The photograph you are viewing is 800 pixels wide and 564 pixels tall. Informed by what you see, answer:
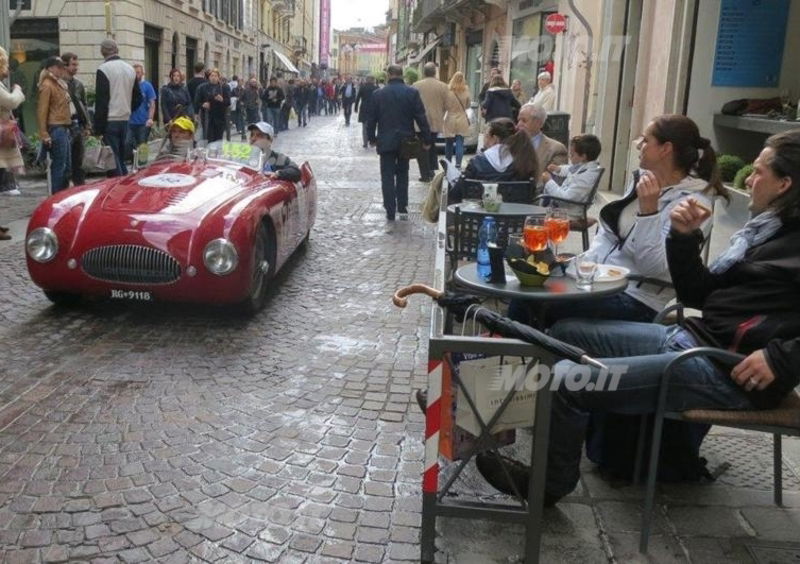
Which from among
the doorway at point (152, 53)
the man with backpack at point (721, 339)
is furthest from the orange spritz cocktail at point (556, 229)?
the doorway at point (152, 53)

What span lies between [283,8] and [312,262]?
189 ft

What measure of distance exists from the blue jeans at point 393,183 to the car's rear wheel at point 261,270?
161 inches

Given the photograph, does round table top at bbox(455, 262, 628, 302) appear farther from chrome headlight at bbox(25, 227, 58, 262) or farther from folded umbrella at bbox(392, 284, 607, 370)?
chrome headlight at bbox(25, 227, 58, 262)

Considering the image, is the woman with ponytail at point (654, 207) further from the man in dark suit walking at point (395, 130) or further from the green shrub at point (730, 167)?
the man in dark suit walking at point (395, 130)

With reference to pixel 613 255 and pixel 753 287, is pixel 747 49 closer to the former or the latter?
pixel 613 255

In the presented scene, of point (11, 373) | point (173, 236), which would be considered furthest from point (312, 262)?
point (11, 373)

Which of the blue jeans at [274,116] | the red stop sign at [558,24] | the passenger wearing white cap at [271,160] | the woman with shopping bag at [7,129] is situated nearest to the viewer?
the passenger wearing white cap at [271,160]

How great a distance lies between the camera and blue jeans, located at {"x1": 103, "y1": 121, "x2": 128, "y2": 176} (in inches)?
445

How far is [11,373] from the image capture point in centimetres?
457

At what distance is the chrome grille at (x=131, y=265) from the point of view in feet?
17.3

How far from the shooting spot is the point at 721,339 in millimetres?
2988

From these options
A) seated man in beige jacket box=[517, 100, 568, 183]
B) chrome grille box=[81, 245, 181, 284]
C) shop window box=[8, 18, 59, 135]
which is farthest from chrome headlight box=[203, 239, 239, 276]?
shop window box=[8, 18, 59, 135]

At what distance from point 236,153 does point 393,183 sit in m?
3.30

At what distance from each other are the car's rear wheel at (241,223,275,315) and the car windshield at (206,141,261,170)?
1.22 m
